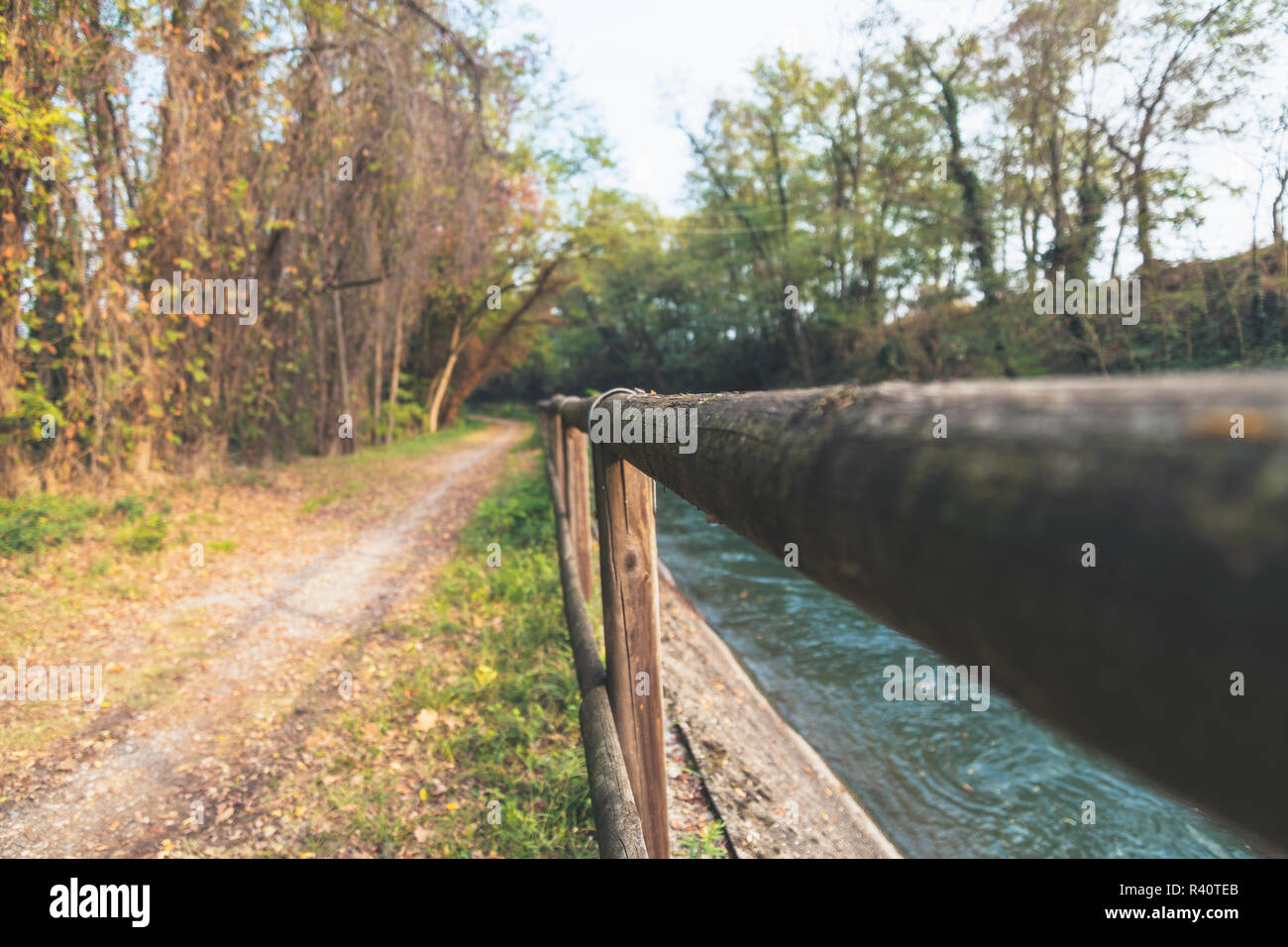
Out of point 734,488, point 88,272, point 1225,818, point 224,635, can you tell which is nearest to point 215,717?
point 224,635

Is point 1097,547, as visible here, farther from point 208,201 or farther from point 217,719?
point 208,201

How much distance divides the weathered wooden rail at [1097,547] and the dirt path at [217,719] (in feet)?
11.7

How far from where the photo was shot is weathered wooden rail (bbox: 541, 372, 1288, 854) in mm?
329

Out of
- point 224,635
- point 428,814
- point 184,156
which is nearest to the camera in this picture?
point 428,814

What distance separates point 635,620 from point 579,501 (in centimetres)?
249

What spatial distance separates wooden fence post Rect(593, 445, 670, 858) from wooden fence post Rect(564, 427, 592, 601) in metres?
2.23

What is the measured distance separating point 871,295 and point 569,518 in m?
18.4

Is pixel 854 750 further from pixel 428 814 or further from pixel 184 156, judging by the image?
pixel 184 156

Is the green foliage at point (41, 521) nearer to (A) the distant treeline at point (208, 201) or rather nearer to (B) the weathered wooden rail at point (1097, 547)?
(A) the distant treeline at point (208, 201)

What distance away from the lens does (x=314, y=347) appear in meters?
14.1

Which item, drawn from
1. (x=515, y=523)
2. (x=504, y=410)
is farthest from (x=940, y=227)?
(x=504, y=410)

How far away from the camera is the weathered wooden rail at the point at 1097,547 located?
0.33 metres

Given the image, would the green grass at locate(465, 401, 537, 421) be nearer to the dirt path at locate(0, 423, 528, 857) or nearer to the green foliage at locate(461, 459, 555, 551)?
the green foliage at locate(461, 459, 555, 551)

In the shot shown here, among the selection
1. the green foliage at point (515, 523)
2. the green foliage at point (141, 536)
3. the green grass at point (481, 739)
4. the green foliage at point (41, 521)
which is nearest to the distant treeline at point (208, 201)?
the green foliage at point (41, 521)
